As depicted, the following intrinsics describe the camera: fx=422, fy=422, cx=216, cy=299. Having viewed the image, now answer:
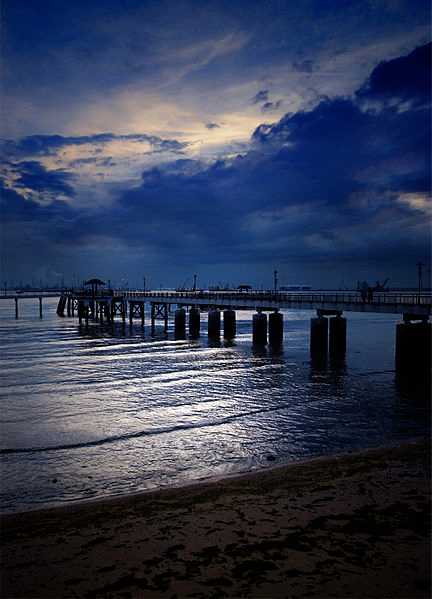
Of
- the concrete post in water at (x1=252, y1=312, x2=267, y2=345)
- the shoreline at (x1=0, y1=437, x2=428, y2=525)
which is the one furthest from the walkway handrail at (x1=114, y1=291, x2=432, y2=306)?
the shoreline at (x1=0, y1=437, x2=428, y2=525)

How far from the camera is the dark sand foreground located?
6480 millimetres

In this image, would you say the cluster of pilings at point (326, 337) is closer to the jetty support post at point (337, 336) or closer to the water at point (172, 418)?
the jetty support post at point (337, 336)

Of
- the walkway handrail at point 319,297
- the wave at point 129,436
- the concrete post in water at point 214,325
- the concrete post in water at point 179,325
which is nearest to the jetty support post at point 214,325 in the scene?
the concrete post in water at point 214,325

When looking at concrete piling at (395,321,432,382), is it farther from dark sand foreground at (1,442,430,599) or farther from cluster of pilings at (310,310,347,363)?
dark sand foreground at (1,442,430,599)

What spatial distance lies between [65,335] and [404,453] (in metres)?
50.1

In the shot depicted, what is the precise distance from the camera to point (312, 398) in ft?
74.0

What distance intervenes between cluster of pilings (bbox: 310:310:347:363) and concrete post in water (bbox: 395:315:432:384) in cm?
736

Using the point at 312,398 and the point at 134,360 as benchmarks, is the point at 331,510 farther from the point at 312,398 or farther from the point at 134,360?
the point at 134,360

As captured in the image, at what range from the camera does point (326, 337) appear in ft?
130

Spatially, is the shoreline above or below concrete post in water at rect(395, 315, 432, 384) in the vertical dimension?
below

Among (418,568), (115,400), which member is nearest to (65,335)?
(115,400)

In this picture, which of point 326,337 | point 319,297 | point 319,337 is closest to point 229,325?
point 319,297

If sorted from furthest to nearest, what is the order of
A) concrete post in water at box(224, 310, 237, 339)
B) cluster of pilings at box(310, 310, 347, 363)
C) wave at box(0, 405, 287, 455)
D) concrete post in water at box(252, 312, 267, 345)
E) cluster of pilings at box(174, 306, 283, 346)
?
concrete post in water at box(224, 310, 237, 339) < cluster of pilings at box(174, 306, 283, 346) < concrete post in water at box(252, 312, 267, 345) < cluster of pilings at box(310, 310, 347, 363) < wave at box(0, 405, 287, 455)

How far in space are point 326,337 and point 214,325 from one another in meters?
17.5
